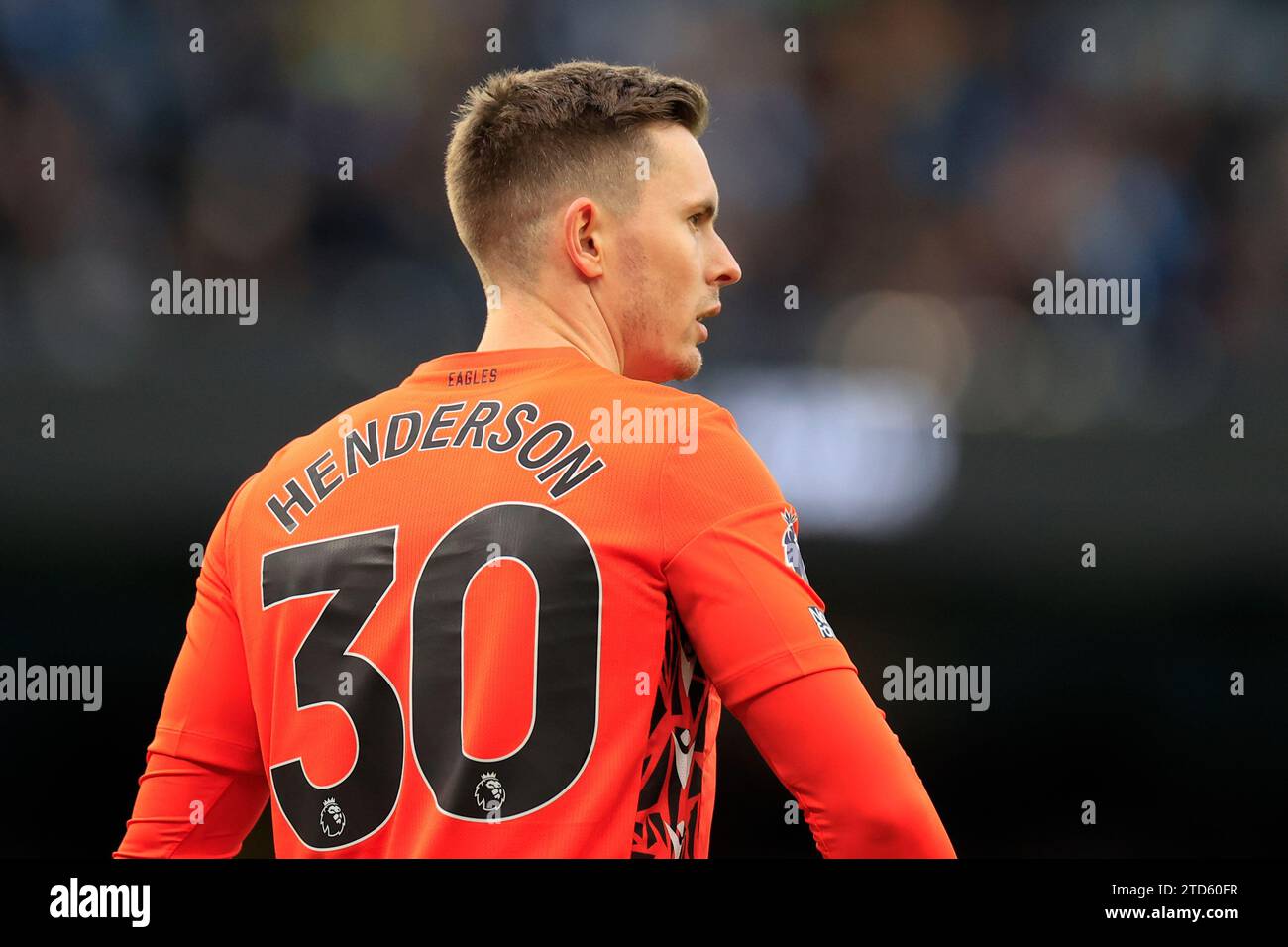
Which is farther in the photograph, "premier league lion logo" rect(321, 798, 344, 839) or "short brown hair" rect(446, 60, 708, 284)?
"short brown hair" rect(446, 60, 708, 284)

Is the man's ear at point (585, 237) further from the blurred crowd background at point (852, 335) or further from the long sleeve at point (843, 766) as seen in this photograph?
the blurred crowd background at point (852, 335)

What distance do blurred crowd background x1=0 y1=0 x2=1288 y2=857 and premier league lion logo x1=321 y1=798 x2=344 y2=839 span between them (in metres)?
3.41

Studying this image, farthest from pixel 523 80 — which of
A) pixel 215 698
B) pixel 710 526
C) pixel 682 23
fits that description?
pixel 682 23

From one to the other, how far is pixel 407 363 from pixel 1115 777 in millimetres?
3137

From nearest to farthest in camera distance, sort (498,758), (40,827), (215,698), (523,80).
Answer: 1. (498,758)
2. (215,698)
3. (523,80)
4. (40,827)

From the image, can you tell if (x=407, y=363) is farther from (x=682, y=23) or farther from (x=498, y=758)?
(x=498, y=758)

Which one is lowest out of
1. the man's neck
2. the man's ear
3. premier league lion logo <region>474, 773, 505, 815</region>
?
premier league lion logo <region>474, 773, 505, 815</region>

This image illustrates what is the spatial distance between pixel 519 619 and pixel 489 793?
176mm

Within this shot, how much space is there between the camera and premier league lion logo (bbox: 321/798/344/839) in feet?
4.48

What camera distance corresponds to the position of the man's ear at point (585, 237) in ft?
5.11

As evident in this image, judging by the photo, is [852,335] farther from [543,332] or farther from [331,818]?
[331,818]

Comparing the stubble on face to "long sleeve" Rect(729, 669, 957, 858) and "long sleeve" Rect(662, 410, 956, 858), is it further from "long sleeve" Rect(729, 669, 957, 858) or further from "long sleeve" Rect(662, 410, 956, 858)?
"long sleeve" Rect(729, 669, 957, 858)

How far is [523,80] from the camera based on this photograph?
1680 mm

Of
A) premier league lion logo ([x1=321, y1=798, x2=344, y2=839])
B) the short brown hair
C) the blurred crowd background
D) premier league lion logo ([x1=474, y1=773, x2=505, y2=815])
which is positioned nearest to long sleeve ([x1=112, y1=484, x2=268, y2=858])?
premier league lion logo ([x1=321, y1=798, x2=344, y2=839])
